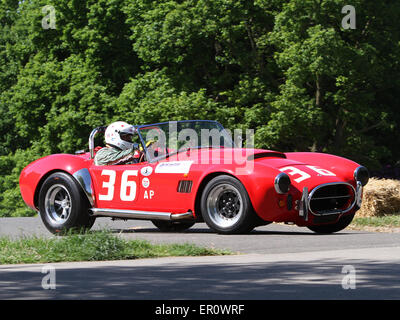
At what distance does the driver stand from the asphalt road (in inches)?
110

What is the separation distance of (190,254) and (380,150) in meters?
20.5

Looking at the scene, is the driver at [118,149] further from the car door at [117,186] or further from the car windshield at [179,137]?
the car windshield at [179,137]

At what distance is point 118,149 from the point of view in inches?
531

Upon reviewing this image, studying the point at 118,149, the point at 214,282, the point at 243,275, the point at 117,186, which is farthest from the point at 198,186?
the point at 214,282

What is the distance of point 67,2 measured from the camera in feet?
113

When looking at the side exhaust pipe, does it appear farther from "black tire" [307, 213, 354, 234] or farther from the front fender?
"black tire" [307, 213, 354, 234]

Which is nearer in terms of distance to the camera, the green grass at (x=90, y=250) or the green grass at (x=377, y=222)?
the green grass at (x=90, y=250)

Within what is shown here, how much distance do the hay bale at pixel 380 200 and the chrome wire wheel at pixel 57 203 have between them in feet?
22.4

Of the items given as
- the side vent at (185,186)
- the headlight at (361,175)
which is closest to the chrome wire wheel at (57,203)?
the side vent at (185,186)

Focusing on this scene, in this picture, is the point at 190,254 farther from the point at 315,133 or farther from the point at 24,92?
the point at 24,92

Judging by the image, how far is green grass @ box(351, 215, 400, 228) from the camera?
603 inches

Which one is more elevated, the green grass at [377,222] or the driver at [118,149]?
the driver at [118,149]

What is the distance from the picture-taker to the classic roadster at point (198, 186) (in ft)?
38.5
